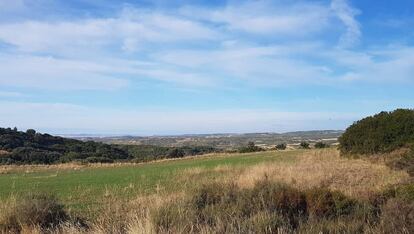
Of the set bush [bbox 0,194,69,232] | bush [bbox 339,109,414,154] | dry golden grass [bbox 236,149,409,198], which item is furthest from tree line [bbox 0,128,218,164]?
bush [bbox 0,194,69,232]

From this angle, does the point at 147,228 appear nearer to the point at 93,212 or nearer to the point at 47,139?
the point at 93,212

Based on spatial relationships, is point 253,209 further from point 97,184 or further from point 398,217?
point 97,184

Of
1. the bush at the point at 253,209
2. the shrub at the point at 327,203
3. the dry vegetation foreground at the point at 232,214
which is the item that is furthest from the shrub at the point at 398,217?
the shrub at the point at 327,203

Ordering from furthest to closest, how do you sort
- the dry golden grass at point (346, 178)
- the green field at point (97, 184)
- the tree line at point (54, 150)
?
the tree line at point (54, 150) < the green field at point (97, 184) < the dry golden grass at point (346, 178)

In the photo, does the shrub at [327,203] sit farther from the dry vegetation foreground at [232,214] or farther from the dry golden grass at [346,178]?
the dry golden grass at [346,178]

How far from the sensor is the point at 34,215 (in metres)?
11.1

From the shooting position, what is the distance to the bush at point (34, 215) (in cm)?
1064

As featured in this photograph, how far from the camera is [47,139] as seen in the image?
398ft

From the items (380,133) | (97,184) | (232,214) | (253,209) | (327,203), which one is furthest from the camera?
(380,133)

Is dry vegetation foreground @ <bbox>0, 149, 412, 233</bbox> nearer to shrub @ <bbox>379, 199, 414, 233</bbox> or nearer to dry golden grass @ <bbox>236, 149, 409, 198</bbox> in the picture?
shrub @ <bbox>379, 199, 414, 233</bbox>

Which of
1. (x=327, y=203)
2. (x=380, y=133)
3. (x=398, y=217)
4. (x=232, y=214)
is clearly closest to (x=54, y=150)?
(x=380, y=133)

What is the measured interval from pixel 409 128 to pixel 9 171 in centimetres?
3508

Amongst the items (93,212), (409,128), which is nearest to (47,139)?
(409,128)

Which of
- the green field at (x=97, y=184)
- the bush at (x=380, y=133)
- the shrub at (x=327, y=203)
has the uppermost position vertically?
the bush at (x=380, y=133)
